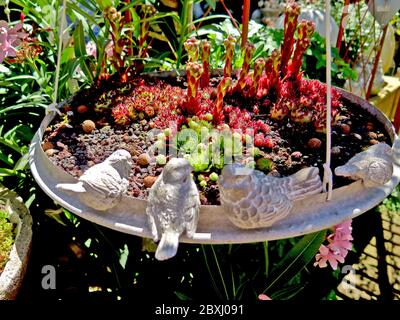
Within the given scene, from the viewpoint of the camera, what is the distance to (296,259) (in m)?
1.37

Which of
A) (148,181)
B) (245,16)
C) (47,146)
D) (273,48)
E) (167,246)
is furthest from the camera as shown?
(273,48)

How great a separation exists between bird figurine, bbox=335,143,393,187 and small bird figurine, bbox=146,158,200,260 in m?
0.37

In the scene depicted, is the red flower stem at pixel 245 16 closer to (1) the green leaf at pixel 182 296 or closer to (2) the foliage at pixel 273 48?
(2) the foliage at pixel 273 48

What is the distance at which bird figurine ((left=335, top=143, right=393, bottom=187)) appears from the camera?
1002mm

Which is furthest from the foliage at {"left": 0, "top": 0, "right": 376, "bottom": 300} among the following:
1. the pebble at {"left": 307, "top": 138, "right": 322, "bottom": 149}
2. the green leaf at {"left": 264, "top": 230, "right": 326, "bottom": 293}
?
the pebble at {"left": 307, "top": 138, "right": 322, "bottom": 149}

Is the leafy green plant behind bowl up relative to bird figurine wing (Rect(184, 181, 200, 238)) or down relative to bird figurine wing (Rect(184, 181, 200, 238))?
down

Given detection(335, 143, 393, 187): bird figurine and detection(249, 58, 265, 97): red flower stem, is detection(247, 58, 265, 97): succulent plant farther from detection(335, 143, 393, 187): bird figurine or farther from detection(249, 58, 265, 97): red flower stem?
detection(335, 143, 393, 187): bird figurine

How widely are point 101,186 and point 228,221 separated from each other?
0.29 m

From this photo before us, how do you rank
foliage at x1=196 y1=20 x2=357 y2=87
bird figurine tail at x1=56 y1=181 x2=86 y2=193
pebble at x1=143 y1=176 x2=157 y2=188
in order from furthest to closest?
foliage at x1=196 y1=20 x2=357 y2=87 < pebble at x1=143 y1=176 x2=157 y2=188 < bird figurine tail at x1=56 y1=181 x2=86 y2=193

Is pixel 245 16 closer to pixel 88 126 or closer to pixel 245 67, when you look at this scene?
pixel 245 67

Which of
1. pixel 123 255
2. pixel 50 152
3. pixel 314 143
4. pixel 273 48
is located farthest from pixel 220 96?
pixel 273 48

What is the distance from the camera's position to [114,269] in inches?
61.8
